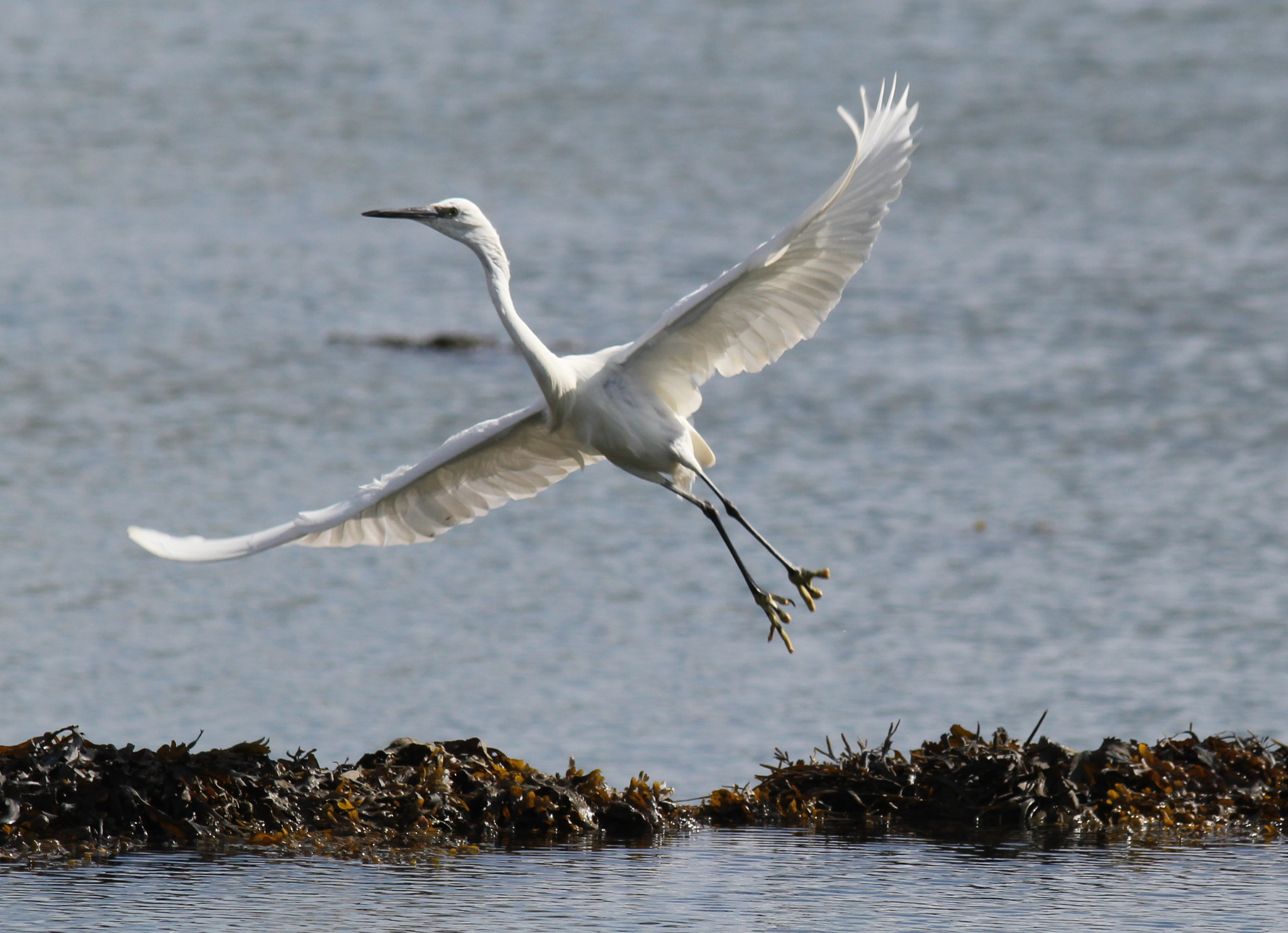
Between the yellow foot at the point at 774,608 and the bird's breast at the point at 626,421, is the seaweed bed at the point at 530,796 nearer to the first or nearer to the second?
the yellow foot at the point at 774,608

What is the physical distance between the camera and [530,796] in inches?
314

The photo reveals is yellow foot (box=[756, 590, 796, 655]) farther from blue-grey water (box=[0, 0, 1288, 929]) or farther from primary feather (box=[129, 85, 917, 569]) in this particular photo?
blue-grey water (box=[0, 0, 1288, 929])

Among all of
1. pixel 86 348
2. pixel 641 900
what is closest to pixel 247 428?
pixel 86 348

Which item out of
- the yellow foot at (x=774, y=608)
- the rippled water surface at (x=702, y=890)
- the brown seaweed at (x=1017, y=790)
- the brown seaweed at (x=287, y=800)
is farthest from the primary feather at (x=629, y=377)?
the brown seaweed at (x=1017, y=790)

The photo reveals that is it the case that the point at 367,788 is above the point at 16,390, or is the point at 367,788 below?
below

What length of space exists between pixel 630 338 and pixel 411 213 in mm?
12053

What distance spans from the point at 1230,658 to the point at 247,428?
995cm

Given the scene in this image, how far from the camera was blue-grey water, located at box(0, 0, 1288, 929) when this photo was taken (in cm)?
1123

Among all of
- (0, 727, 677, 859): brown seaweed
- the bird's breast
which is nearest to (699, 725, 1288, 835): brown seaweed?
(0, 727, 677, 859): brown seaweed

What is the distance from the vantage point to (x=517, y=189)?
27781 mm

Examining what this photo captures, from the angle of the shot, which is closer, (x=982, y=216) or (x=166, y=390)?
(x=166, y=390)

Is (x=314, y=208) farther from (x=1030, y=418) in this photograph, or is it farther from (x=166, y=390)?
(x=1030, y=418)

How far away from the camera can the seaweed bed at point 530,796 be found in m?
7.62

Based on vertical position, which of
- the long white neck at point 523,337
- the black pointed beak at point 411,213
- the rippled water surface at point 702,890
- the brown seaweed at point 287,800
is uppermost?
the black pointed beak at point 411,213
